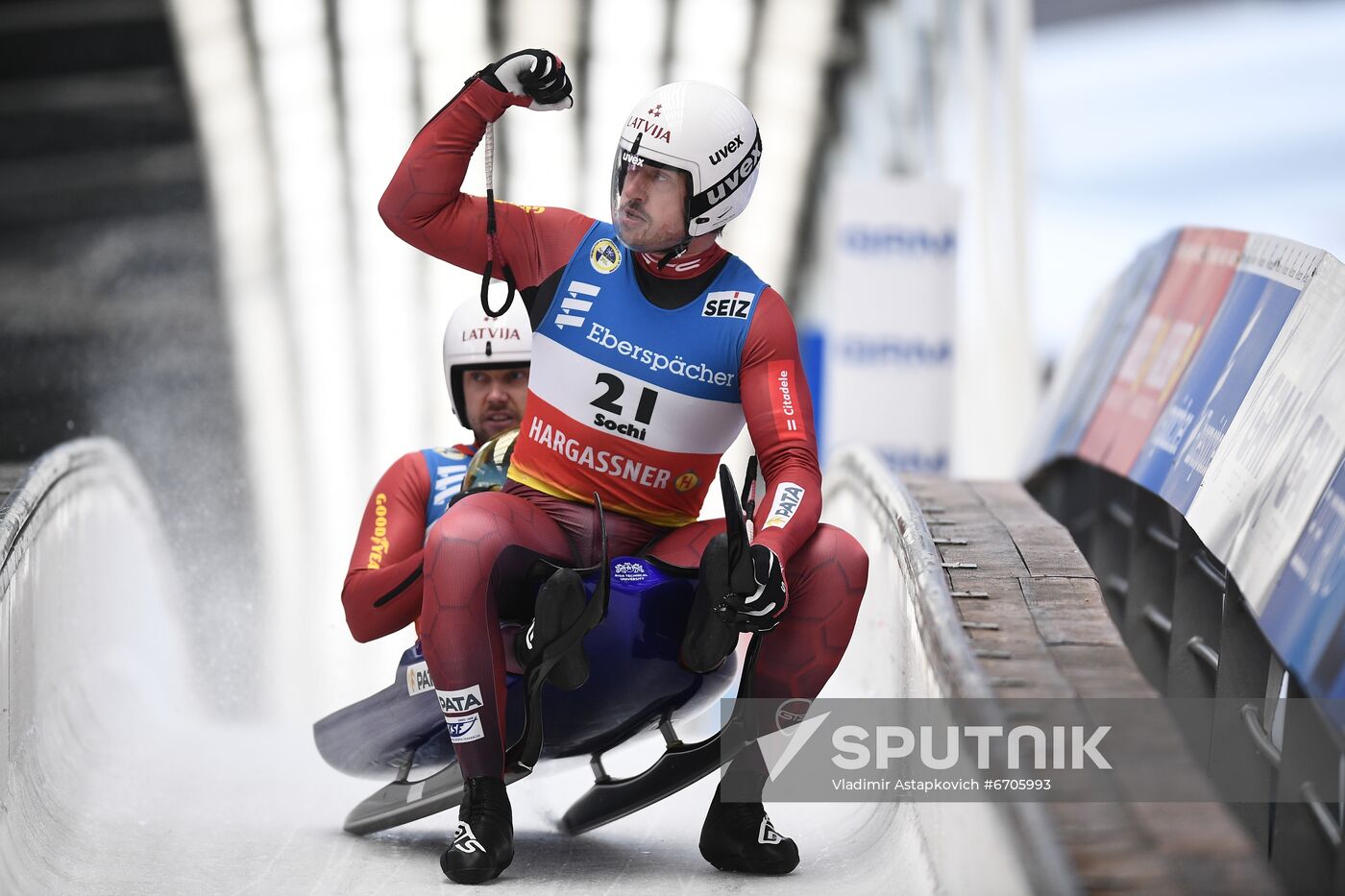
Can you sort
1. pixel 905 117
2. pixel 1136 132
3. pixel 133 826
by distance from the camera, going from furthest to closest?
pixel 1136 132, pixel 905 117, pixel 133 826

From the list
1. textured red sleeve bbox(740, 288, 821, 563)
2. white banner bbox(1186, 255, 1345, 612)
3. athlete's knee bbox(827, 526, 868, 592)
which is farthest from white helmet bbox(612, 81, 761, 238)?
white banner bbox(1186, 255, 1345, 612)

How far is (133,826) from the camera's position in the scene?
4051 millimetres

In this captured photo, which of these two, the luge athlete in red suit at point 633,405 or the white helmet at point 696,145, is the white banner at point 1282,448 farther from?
the white helmet at point 696,145

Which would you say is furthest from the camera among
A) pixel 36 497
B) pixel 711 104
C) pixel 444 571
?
pixel 36 497

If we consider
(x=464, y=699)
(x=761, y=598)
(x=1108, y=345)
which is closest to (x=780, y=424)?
(x=761, y=598)

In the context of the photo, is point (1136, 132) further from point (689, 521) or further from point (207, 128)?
point (689, 521)

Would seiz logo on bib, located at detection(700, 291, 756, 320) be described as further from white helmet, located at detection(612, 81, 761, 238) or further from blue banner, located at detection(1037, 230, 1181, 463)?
blue banner, located at detection(1037, 230, 1181, 463)

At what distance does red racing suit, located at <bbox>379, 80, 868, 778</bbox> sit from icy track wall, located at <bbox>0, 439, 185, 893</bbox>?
97 cm

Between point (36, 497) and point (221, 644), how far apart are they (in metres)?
2.46

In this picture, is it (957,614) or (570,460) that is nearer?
(957,614)

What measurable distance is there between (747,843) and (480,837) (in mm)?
550

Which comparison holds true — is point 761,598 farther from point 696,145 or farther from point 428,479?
Result: point 428,479

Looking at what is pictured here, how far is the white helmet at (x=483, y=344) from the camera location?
4430 mm

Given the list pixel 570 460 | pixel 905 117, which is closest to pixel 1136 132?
pixel 905 117
